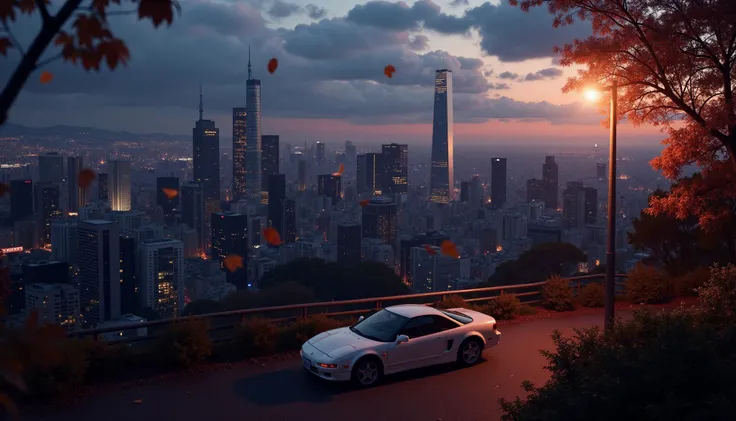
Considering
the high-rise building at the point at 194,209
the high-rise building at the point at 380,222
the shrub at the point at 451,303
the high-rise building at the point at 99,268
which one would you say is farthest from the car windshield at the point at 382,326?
the high-rise building at the point at 194,209

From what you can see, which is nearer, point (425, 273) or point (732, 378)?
point (732, 378)

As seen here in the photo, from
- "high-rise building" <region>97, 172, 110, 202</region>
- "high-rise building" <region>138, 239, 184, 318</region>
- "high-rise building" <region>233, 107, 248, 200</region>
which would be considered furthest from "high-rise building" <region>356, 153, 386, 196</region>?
"high-rise building" <region>138, 239, 184, 318</region>

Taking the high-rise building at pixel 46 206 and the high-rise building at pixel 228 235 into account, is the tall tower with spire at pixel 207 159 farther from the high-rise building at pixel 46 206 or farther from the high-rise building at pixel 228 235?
the high-rise building at pixel 46 206

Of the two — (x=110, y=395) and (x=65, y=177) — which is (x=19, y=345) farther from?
(x=65, y=177)

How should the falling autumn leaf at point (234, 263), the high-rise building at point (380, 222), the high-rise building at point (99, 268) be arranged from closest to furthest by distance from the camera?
the high-rise building at point (99, 268) < the falling autumn leaf at point (234, 263) < the high-rise building at point (380, 222)

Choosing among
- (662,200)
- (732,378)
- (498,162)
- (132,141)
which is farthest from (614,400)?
(498,162)

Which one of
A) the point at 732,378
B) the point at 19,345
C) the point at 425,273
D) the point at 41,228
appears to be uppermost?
the point at 19,345

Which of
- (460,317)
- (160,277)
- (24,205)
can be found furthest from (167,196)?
(460,317)
